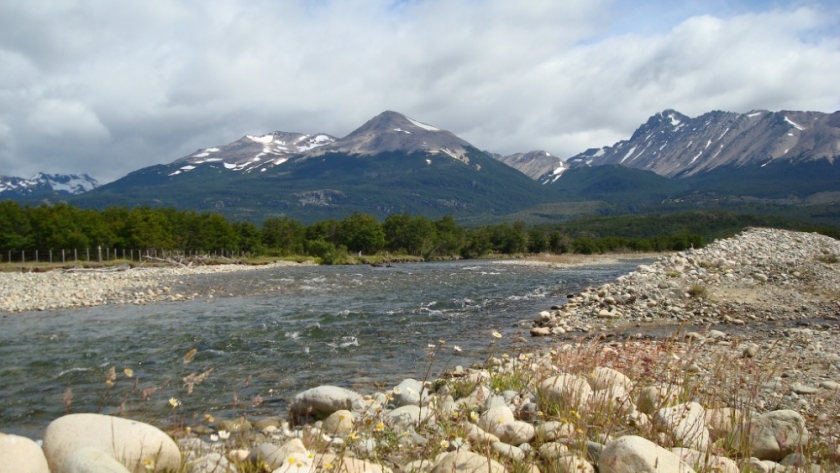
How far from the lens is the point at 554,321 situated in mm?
19375

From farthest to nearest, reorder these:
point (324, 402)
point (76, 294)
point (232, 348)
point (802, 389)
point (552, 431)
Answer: point (76, 294) < point (232, 348) < point (324, 402) < point (802, 389) < point (552, 431)

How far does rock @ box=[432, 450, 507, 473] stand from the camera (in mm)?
4230

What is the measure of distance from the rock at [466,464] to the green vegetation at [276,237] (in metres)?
82.8

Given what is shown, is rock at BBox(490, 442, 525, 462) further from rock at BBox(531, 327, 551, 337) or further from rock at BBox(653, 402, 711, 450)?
rock at BBox(531, 327, 551, 337)

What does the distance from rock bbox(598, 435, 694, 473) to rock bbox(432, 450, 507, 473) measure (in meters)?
0.85

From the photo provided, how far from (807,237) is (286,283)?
3864cm

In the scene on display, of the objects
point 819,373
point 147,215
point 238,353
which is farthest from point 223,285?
point 147,215

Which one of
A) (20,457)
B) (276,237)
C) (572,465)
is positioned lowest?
(572,465)

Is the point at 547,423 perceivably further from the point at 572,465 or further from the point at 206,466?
the point at 206,466

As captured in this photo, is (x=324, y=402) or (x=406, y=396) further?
(x=324, y=402)

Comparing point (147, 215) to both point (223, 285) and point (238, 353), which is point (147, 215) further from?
point (238, 353)

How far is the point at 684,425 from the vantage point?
17.6 ft

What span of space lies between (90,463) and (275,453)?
1.46 metres

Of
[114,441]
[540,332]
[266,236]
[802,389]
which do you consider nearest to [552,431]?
[114,441]
